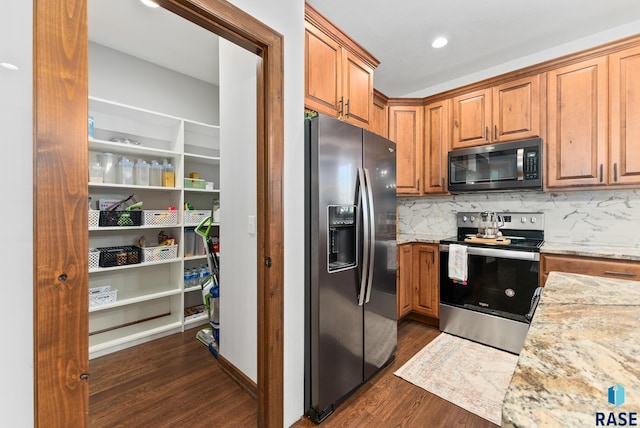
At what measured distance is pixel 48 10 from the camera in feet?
2.73

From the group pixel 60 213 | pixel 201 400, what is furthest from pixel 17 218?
pixel 201 400

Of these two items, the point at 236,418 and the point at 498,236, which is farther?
the point at 498,236

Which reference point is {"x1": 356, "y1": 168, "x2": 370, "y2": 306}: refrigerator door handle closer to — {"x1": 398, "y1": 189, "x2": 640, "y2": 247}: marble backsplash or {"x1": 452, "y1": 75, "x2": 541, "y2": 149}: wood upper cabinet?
{"x1": 452, "y1": 75, "x2": 541, "y2": 149}: wood upper cabinet

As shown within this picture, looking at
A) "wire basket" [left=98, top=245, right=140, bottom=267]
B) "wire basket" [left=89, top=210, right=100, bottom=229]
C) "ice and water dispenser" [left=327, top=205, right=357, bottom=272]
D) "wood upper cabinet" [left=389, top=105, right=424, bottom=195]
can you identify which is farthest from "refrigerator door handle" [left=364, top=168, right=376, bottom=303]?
"wire basket" [left=89, top=210, right=100, bottom=229]

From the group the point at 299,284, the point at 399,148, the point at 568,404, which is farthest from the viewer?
the point at 399,148

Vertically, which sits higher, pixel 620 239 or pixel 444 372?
pixel 620 239

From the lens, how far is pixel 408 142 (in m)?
3.27

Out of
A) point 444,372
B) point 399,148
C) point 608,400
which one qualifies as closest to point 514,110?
point 399,148

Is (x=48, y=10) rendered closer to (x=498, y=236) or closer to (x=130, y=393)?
(x=130, y=393)

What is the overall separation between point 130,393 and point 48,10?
2218mm

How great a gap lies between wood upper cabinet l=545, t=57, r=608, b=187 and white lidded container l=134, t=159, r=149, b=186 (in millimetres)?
3810

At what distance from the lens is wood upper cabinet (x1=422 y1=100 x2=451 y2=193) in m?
3.09

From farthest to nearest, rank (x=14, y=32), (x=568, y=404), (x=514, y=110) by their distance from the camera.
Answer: (x=514, y=110)
(x=14, y=32)
(x=568, y=404)

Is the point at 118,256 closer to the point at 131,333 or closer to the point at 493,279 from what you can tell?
the point at 131,333
